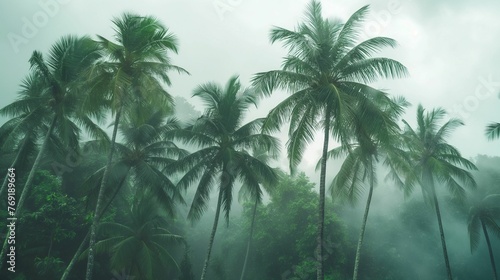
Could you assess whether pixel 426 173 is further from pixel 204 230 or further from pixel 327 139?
pixel 204 230

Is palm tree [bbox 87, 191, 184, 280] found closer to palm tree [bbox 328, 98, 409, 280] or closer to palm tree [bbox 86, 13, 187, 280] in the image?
palm tree [bbox 86, 13, 187, 280]

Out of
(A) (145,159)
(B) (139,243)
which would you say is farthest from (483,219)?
(B) (139,243)

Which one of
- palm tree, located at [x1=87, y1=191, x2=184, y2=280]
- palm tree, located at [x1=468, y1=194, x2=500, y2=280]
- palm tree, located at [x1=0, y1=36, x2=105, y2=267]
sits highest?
palm tree, located at [x1=0, y1=36, x2=105, y2=267]

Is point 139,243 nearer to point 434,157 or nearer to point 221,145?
point 221,145

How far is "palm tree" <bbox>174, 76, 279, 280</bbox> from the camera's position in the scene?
1441 cm

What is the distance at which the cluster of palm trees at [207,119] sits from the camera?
11000 millimetres

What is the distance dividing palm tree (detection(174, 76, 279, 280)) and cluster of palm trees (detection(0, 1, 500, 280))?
50mm

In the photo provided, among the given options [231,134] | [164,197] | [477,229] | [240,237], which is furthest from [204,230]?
[477,229]

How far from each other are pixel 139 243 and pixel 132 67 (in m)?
10.6

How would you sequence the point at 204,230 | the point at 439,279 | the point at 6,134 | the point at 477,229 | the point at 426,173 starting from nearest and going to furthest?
the point at 6,134
the point at 426,173
the point at 477,229
the point at 439,279
the point at 204,230

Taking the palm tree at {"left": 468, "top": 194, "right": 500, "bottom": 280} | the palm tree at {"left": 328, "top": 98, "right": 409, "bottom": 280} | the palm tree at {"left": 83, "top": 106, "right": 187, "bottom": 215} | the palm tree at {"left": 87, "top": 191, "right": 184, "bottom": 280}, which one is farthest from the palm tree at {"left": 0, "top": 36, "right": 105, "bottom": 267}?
the palm tree at {"left": 468, "top": 194, "right": 500, "bottom": 280}

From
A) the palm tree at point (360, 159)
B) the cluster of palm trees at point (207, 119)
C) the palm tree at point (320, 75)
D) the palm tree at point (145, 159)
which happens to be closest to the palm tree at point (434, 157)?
the cluster of palm trees at point (207, 119)

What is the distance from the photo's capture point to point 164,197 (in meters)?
15.6

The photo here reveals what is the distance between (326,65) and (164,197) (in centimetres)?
1005
